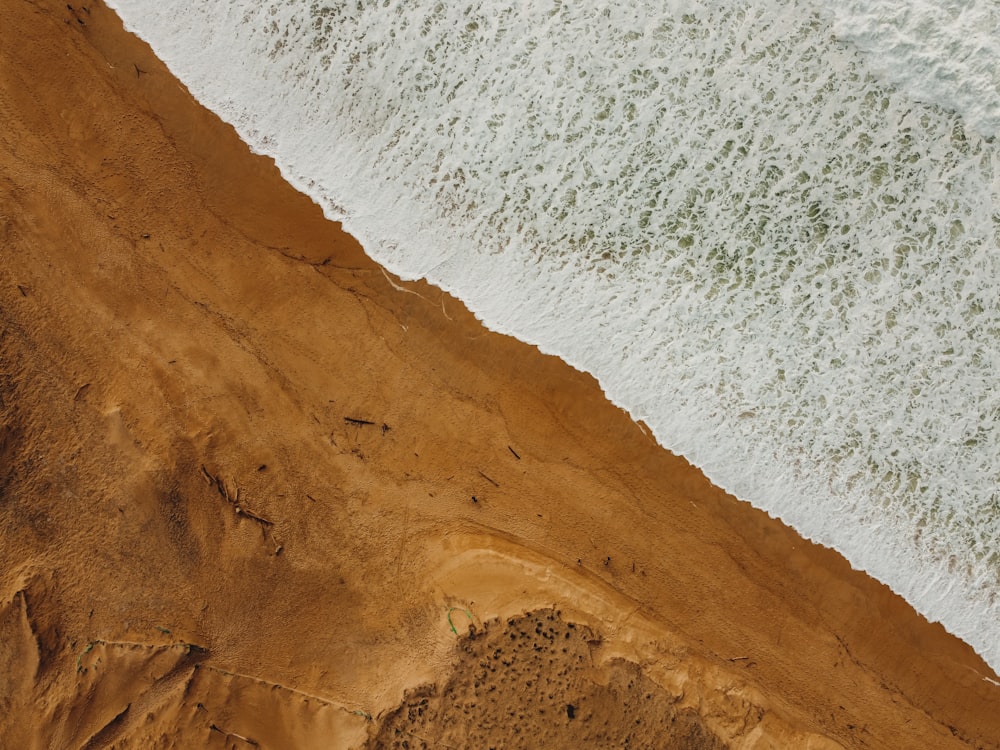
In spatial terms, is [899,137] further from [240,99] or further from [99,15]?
[99,15]

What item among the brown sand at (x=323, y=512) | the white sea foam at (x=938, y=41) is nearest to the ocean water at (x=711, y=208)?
the white sea foam at (x=938, y=41)

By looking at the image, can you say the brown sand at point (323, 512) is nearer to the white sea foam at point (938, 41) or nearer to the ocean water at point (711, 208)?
the ocean water at point (711, 208)

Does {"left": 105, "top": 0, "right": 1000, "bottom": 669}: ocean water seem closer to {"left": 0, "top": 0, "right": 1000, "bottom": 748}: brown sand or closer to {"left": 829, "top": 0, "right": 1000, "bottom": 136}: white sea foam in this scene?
{"left": 829, "top": 0, "right": 1000, "bottom": 136}: white sea foam

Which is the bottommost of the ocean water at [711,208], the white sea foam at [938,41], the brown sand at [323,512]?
the brown sand at [323,512]

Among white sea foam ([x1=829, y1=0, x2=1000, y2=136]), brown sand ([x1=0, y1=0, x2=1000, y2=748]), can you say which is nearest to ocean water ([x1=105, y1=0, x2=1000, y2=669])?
white sea foam ([x1=829, y1=0, x2=1000, y2=136])

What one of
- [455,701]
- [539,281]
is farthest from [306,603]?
[539,281]

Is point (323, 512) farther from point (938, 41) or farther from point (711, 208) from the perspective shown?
point (938, 41)
